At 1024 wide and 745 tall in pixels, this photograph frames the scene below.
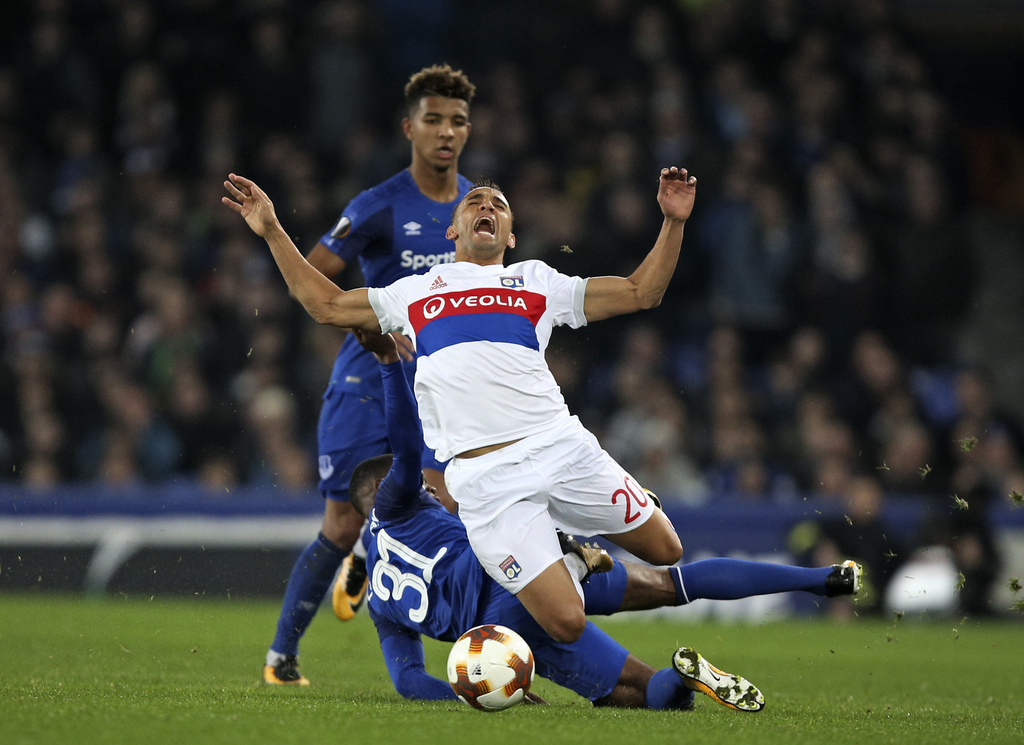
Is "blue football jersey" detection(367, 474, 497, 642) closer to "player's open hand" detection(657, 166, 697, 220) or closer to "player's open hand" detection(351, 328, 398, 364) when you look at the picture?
"player's open hand" detection(351, 328, 398, 364)

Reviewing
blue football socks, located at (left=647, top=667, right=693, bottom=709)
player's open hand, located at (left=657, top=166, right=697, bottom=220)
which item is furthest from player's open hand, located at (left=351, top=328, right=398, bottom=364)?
blue football socks, located at (left=647, top=667, right=693, bottom=709)

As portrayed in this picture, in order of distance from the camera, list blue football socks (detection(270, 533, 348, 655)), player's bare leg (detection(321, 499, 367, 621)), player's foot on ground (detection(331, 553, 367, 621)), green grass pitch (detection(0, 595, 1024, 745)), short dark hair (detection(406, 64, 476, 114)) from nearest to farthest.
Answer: green grass pitch (detection(0, 595, 1024, 745))
blue football socks (detection(270, 533, 348, 655))
player's bare leg (detection(321, 499, 367, 621))
short dark hair (detection(406, 64, 476, 114))
player's foot on ground (detection(331, 553, 367, 621))

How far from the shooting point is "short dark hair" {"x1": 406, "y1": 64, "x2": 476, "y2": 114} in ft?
21.9

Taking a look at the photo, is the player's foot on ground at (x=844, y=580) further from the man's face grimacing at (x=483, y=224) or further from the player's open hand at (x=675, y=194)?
the man's face grimacing at (x=483, y=224)

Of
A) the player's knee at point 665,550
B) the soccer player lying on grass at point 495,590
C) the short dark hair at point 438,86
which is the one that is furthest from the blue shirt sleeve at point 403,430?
the short dark hair at point 438,86

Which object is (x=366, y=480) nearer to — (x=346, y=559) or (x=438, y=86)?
(x=346, y=559)

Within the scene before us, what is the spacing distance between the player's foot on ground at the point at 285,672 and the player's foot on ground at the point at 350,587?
657 millimetres

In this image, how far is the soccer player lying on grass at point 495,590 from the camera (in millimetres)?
5168

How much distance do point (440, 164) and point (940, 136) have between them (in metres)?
8.50

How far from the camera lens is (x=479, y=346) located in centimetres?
538

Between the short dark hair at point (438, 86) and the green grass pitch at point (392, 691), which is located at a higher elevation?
the short dark hair at point (438, 86)

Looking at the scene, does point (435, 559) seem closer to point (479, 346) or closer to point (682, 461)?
point (479, 346)

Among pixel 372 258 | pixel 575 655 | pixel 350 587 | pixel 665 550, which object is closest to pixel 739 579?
pixel 665 550

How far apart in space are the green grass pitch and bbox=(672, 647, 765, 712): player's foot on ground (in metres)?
0.06
